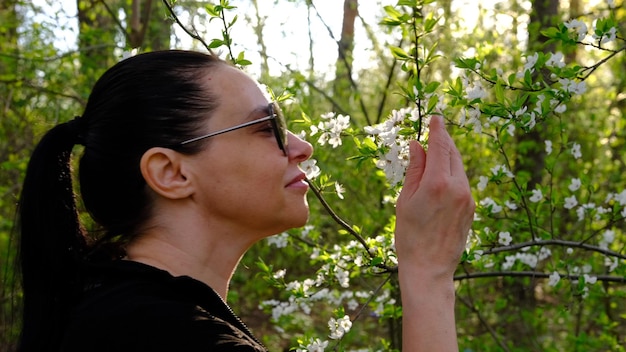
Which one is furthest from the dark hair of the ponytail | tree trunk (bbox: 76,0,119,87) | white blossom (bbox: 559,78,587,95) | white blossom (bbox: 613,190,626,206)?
tree trunk (bbox: 76,0,119,87)

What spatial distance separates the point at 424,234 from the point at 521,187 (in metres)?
1.56

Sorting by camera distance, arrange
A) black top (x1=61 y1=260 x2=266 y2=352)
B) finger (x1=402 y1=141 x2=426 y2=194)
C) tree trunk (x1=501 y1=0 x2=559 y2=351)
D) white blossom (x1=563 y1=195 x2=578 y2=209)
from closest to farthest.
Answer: black top (x1=61 y1=260 x2=266 y2=352)
finger (x1=402 y1=141 x2=426 y2=194)
white blossom (x1=563 y1=195 x2=578 y2=209)
tree trunk (x1=501 y1=0 x2=559 y2=351)

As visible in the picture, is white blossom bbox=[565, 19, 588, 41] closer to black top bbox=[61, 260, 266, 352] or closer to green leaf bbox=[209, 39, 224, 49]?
green leaf bbox=[209, 39, 224, 49]

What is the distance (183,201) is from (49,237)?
308 mm

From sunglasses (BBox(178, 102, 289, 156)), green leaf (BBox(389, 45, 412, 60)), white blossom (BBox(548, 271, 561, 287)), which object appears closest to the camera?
sunglasses (BBox(178, 102, 289, 156))

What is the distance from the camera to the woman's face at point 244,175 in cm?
152

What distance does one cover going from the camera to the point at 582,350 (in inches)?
149

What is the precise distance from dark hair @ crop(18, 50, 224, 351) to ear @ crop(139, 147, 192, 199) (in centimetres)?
2

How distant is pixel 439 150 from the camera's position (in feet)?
4.57

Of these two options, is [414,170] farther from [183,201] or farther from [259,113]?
[183,201]

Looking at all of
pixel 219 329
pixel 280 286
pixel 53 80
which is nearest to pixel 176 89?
pixel 219 329

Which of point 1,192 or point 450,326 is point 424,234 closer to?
point 450,326

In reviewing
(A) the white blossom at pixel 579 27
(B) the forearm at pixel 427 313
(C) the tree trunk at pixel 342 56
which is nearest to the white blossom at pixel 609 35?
(A) the white blossom at pixel 579 27

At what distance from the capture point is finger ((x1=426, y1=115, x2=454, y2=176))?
1.39m
